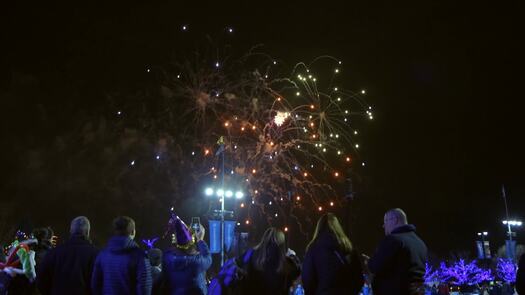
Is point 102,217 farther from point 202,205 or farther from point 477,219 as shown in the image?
point 477,219

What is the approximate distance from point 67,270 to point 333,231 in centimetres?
346

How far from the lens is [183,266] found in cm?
682

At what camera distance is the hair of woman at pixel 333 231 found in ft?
19.9

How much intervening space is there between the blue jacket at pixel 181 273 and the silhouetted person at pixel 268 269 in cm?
77

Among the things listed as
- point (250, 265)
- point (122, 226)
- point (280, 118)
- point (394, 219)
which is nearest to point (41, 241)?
point (122, 226)

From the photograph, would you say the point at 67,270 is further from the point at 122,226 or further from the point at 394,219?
the point at 394,219

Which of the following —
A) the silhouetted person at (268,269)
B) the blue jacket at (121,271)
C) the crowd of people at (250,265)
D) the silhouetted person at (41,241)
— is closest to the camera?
the crowd of people at (250,265)

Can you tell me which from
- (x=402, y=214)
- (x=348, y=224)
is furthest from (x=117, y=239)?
(x=348, y=224)

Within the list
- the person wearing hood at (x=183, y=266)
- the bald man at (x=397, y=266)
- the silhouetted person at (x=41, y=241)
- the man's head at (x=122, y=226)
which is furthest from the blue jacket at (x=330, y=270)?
the silhouetted person at (x=41, y=241)

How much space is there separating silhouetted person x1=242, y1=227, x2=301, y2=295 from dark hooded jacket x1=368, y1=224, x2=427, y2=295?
1080 mm

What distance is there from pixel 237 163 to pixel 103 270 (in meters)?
17.3

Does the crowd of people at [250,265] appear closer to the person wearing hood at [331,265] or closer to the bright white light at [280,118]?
the person wearing hood at [331,265]

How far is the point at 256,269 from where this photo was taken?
21.0ft

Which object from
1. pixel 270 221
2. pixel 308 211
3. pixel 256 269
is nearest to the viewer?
pixel 256 269
